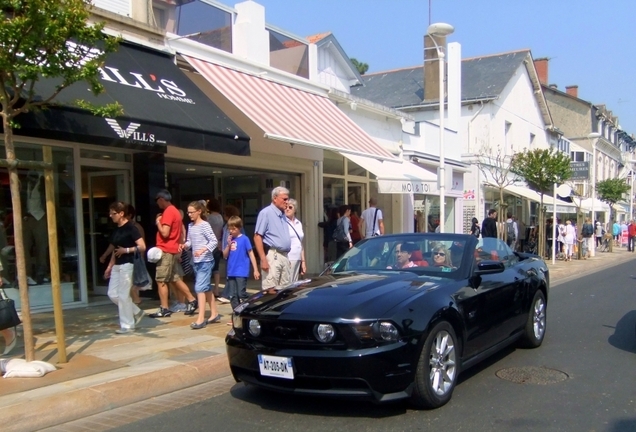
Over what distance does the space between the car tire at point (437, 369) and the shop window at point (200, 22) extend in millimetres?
7755

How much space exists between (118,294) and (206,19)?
6.00m

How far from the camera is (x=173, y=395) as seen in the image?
564 cm

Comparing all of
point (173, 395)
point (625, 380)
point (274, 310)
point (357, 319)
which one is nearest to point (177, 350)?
point (173, 395)

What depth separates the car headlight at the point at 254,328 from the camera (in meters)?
4.85

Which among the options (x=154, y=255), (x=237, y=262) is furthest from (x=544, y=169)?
(x=154, y=255)

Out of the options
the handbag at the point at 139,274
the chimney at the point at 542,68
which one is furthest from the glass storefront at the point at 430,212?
the chimney at the point at 542,68

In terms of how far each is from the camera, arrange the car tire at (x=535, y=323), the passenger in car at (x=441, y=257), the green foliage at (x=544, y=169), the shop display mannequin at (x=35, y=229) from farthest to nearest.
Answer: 1. the green foliage at (x=544, y=169)
2. the shop display mannequin at (x=35, y=229)
3. the car tire at (x=535, y=323)
4. the passenger in car at (x=441, y=257)

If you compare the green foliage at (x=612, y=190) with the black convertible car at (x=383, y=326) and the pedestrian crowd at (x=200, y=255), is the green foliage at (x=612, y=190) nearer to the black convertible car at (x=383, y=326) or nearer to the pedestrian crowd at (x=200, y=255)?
the pedestrian crowd at (x=200, y=255)

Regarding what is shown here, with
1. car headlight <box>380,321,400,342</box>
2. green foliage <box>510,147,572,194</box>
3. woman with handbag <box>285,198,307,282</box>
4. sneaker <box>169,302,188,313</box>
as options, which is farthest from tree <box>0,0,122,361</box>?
green foliage <box>510,147,572,194</box>

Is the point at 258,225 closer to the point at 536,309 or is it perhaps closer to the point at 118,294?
the point at 118,294

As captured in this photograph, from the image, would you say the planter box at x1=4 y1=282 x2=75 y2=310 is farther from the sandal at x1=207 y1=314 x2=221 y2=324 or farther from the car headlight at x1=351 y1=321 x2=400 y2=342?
the car headlight at x1=351 y1=321 x2=400 y2=342

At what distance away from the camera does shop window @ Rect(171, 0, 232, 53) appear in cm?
1081

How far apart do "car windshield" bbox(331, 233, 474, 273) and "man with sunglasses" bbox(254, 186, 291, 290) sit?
62.1 inches

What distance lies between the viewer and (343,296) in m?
4.87
